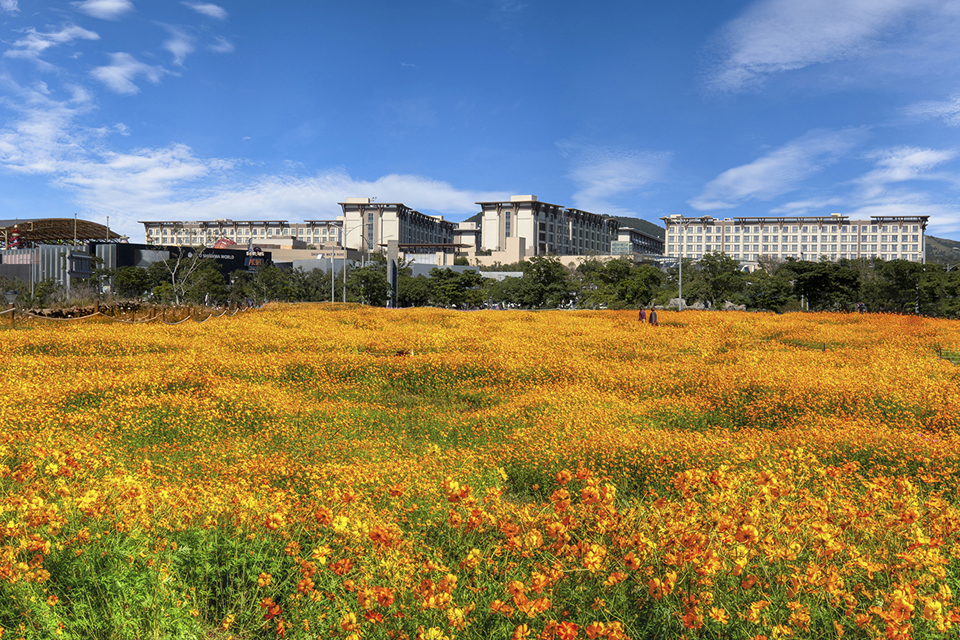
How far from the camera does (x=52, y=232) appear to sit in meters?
89.9

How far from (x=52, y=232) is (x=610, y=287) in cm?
8018

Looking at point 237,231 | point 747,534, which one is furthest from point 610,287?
point 237,231

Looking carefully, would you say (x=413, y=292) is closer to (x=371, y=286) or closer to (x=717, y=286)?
(x=371, y=286)

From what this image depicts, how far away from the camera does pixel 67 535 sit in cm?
430

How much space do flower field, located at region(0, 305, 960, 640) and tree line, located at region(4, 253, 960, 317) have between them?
117ft

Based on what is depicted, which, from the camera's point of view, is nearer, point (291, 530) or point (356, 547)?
point (356, 547)

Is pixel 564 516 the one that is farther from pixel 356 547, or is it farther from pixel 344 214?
pixel 344 214

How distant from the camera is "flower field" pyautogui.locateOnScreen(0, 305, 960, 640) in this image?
3576 millimetres

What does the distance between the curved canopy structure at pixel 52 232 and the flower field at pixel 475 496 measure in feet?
268

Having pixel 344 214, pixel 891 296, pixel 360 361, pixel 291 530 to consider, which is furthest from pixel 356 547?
pixel 344 214

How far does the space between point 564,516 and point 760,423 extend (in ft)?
24.0

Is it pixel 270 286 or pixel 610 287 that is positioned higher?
pixel 270 286

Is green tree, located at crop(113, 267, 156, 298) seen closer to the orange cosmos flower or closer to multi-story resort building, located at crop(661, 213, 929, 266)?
the orange cosmos flower

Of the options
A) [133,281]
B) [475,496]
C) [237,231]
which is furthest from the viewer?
[237,231]
